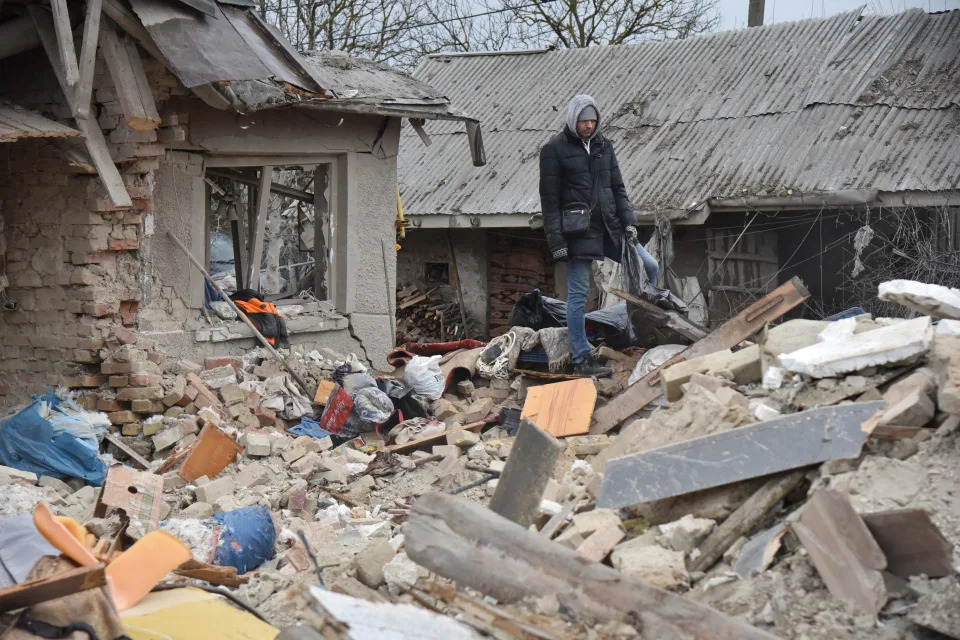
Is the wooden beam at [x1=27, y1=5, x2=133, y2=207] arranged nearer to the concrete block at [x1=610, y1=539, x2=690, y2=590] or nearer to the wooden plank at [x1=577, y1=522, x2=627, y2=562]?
the wooden plank at [x1=577, y1=522, x2=627, y2=562]

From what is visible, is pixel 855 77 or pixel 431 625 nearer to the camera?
pixel 431 625

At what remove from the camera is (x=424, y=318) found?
14.5m

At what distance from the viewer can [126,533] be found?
526 centimetres

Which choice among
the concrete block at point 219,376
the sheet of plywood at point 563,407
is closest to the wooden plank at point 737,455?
the sheet of plywood at point 563,407

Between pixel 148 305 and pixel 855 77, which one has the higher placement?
pixel 855 77

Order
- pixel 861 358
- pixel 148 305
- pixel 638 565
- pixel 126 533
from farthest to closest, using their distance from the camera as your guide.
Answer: pixel 148 305, pixel 126 533, pixel 861 358, pixel 638 565

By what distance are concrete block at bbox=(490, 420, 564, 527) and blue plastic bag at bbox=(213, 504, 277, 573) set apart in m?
1.95

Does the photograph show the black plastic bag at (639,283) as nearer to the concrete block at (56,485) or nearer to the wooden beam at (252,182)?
→ the wooden beam at (252,182)

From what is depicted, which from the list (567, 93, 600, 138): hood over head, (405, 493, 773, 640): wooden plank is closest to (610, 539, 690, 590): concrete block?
(405, 493, 773, 640): wooden plank

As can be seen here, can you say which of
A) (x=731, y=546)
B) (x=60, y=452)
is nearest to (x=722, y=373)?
(x=731, y=546)

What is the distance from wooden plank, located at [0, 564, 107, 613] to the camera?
344cm

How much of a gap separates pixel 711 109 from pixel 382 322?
617cm

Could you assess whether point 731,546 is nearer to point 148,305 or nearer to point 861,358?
point 861,358

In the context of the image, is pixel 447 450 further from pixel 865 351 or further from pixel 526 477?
pixel 865 351
